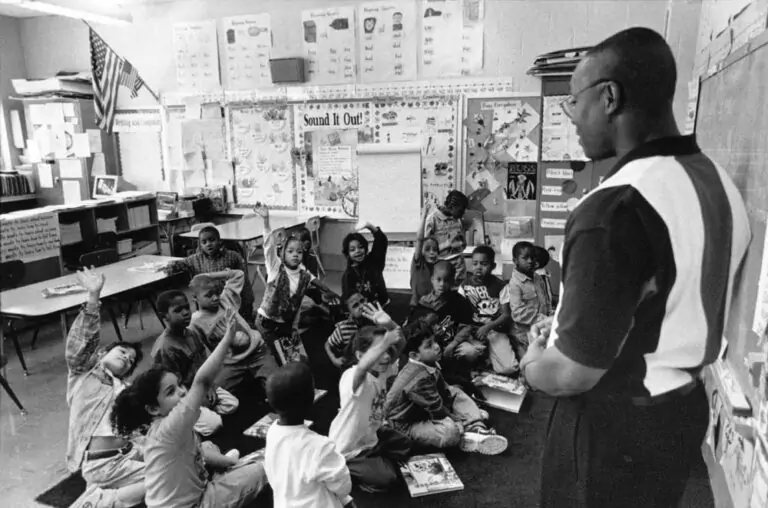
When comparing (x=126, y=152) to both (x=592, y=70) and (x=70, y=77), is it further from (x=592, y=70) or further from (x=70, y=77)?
(x=592, y=70)

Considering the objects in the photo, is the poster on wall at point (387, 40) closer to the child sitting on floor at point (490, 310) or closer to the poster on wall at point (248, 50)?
the poster on wall at point (248, 50)

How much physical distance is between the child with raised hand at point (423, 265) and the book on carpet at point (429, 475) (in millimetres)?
1504

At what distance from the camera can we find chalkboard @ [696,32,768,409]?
1.33 metres

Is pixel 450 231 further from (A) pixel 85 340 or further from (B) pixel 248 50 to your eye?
(B) pixel 248 50

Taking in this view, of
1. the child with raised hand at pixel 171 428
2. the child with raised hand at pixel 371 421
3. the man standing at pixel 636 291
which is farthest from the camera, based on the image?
the child with raised hand at pixel 371 421

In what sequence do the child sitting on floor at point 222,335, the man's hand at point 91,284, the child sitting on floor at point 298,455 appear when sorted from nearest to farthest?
the child sitting on floor at point 298,455, the man's hand at point 91,284, the child sitting on floor at point 222,335

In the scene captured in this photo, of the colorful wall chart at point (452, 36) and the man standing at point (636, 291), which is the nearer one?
the man standing at point (636, 291)

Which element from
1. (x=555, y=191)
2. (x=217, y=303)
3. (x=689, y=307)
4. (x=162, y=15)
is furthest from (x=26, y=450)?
(x=162, y=15)

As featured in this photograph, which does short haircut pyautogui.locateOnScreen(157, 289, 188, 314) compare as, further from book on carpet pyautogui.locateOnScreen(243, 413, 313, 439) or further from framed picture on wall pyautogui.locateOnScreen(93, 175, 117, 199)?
framed picture on wall pyautogui.locateOnScreen(93, 175, 117, 199)

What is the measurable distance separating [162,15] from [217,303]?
3.80m

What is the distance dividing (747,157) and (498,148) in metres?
3.10

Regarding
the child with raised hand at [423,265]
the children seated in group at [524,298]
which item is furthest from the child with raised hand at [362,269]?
the children seated in group at [524,298]

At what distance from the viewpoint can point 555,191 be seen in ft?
12.6

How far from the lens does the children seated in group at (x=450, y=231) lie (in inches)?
149
